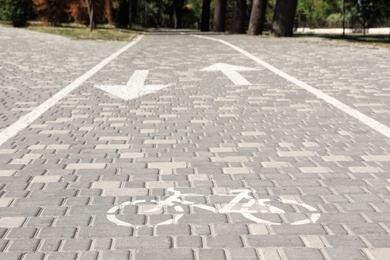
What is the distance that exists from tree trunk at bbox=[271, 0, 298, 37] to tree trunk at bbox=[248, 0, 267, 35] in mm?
2099

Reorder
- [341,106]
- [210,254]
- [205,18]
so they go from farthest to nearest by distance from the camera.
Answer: [205,18] → [341,106] → [210,254]

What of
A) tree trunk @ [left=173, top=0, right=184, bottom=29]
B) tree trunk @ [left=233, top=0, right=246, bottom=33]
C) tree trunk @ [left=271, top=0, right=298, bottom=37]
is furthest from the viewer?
tree trunk @ [left=173, top=0, right=184, bottom=29]

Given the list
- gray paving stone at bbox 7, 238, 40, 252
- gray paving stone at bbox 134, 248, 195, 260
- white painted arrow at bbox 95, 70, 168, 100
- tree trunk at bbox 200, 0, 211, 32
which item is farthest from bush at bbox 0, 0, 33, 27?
gray paving stone at bbox 134, 248, 195, 260

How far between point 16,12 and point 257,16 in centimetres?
1424

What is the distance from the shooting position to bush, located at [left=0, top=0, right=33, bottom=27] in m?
31.5

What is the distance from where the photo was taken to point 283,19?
28.0 meters

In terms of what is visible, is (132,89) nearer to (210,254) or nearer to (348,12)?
(210,254)

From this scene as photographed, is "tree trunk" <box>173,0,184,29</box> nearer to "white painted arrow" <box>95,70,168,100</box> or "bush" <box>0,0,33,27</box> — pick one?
"bush" <box>0,0,33,27</box>

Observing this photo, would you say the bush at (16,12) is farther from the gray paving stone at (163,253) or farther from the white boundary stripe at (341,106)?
the gray paving stone at (163,253)

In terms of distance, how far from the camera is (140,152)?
579cm

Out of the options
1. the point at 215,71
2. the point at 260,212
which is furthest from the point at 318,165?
the point at 215,71

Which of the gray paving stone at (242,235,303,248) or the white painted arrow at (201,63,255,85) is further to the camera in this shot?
the white painted arrow at (201,63,255,85)

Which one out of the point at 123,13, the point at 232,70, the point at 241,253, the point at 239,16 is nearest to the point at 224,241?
the point at 241,253

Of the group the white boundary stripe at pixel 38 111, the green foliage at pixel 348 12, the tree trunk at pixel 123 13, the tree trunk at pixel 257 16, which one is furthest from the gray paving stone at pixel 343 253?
the tree trunk at pixel 123 13
